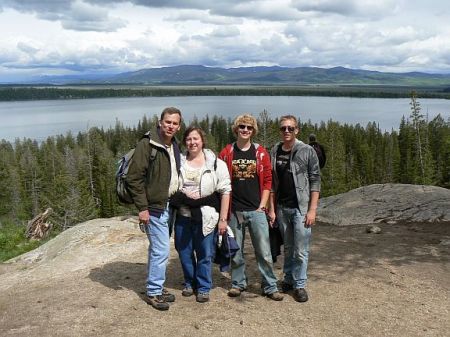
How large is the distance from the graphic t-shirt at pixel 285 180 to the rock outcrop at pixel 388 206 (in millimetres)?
6750

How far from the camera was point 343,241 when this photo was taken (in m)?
9.68

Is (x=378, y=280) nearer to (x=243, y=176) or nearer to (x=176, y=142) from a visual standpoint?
(x=243, y=176)

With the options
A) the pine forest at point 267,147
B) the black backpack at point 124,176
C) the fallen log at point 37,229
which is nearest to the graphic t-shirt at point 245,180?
the black backpack at point 124,176

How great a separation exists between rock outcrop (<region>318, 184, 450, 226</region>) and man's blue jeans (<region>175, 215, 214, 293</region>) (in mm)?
7031

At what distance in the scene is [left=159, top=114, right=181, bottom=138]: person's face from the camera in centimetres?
546

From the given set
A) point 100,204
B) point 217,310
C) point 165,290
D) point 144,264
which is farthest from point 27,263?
point 100,204

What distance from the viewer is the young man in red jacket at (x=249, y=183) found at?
5.71 m

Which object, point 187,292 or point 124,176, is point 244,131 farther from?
point 187,292

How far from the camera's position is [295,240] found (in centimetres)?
600

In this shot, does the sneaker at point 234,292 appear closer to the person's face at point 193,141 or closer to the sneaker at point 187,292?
the sneaker at point 187,292

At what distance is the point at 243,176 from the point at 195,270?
5.49 ft

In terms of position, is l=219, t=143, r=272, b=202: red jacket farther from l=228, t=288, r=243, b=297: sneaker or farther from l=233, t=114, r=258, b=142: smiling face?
l=228, t=288, r=243, b=297: sneaker

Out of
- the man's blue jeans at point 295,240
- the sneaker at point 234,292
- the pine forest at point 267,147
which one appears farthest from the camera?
the pine forest at point 267,147

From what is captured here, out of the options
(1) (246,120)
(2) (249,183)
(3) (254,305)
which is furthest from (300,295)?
(1) (246,120)
